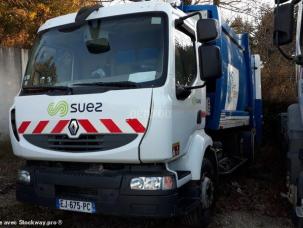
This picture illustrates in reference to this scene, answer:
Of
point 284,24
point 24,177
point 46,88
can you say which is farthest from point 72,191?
point 284,24

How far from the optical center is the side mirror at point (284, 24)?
367 cm

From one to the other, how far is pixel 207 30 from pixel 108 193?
1838mm

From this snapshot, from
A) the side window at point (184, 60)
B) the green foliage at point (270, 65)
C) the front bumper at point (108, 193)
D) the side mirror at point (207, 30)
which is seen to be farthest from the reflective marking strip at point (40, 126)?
the green foliage at point (270, 65)

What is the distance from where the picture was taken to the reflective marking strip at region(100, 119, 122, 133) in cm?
373

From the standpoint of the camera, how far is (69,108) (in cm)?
390

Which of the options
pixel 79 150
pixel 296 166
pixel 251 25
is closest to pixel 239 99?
pixel 296 166

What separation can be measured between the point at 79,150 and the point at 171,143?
0.91m

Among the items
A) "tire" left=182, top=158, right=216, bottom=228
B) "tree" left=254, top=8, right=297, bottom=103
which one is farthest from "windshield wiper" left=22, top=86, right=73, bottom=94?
"tree" left=254, top=8, right=297, bottom=103

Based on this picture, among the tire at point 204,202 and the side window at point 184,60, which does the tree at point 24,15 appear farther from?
the tire at point 204,202

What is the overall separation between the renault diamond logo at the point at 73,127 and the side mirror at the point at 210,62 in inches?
52.7

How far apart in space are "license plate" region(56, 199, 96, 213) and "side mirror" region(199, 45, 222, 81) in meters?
1.69

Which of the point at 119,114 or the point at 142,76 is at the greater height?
the point at 142,76

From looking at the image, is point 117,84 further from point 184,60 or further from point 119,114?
point 184,60

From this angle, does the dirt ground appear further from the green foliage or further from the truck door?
the green foliage
